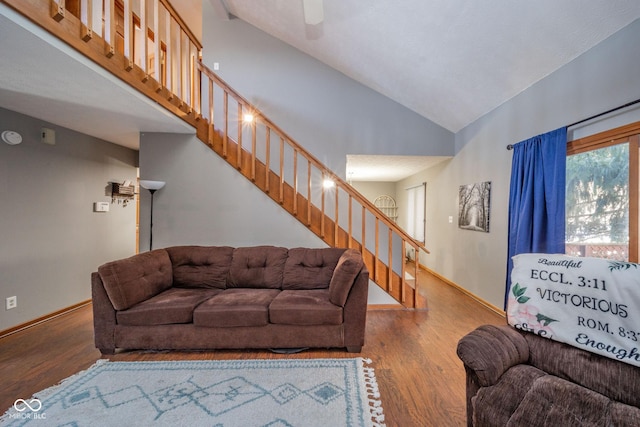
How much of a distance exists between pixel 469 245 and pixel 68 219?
17.9ft

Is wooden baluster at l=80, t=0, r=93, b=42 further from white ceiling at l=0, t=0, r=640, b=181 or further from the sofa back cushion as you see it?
the sofa back cushion

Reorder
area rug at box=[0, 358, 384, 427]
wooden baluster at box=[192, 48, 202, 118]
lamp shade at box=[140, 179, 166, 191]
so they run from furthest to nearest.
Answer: wooden baluster at box=[192, 48, 202, 118], lamp shade at box=[140, 179, 166, 191], area rug at box=[0, 358, 384, 427]

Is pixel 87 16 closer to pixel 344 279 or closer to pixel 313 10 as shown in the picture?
pixel 313 10

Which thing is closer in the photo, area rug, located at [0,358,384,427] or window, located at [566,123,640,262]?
area rug, located at [0,358,384,427]

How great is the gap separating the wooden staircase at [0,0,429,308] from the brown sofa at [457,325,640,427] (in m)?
1.92

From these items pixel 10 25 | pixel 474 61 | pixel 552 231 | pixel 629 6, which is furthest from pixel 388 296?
pixel 10 25

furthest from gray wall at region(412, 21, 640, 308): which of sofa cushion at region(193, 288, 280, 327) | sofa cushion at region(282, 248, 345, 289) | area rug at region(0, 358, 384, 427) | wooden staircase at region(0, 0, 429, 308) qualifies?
sofa cushion at region(193, 288, 280, 327)

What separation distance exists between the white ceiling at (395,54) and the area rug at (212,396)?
2.27 metres

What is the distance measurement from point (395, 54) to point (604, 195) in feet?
8.75

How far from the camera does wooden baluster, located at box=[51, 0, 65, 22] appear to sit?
5.59 ft

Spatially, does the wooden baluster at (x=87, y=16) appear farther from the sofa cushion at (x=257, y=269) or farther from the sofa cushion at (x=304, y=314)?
the sofa cushion at (x=304, y=314)

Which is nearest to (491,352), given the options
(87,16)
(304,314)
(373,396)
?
(373,396)

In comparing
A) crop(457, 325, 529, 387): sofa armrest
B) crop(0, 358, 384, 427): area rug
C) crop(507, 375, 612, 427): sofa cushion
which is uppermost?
crop(457, 325, 529, 387): sofa armrest

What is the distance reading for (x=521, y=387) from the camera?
3.94 feet
